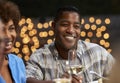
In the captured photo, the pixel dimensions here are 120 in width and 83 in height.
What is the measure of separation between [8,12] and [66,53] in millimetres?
643

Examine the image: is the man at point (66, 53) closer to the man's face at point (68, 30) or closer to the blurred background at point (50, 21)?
the man's face at point (68, 30)

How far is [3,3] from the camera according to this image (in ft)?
6.50

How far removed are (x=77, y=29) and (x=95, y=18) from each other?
1228 millimetres


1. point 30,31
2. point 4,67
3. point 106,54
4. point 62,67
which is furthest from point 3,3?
point 30,31

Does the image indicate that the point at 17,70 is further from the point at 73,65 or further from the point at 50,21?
the point at 50,21

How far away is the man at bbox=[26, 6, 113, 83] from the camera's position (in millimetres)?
2418

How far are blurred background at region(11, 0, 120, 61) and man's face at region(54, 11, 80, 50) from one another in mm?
1163

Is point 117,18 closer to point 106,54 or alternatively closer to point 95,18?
point 95,18

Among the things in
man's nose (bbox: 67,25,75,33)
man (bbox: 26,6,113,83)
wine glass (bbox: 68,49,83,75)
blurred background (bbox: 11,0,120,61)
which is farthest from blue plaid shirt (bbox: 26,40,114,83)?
blurred background (bbox: 11,0,120,61)

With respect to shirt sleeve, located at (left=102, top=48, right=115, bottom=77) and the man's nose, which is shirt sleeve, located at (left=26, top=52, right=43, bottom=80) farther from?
shirt sleeve, located at (left=102, top=48, right=115, bottom=77)

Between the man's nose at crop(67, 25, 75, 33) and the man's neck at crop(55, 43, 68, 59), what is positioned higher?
the man's nose at crop(67, 25, 75, 33)

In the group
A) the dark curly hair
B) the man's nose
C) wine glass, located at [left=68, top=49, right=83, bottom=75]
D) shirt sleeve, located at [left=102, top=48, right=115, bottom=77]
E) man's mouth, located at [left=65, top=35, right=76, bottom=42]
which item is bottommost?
shirt sleeve, located at [left=102, top=48, right=115, bottom=77]

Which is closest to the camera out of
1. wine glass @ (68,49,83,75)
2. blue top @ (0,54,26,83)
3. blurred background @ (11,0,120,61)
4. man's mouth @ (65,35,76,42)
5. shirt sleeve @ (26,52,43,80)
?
wine glass @ (68,49,83,75)

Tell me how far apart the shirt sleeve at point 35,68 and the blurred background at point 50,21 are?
1.30 metres
